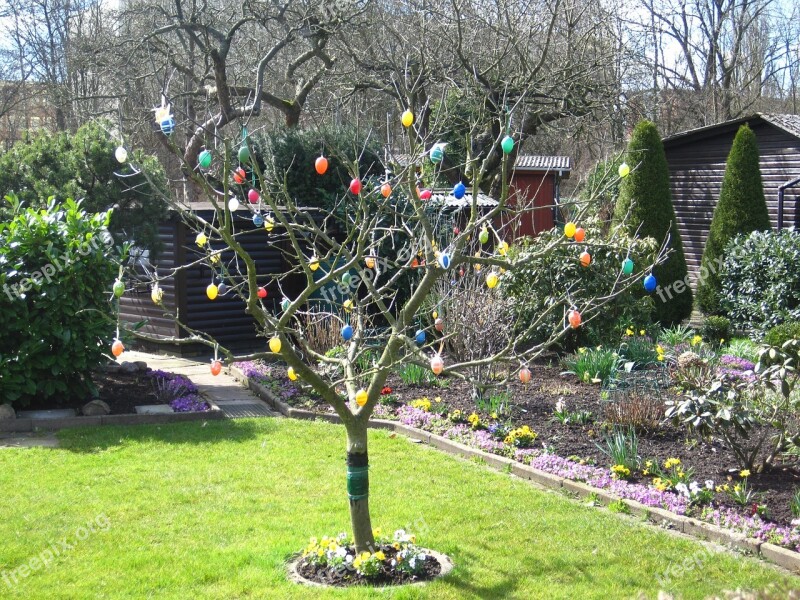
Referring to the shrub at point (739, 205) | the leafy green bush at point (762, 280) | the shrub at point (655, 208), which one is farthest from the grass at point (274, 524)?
the shrub at point (739, 205)

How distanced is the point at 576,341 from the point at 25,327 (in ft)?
21.1

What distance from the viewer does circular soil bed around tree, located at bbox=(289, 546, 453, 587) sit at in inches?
175

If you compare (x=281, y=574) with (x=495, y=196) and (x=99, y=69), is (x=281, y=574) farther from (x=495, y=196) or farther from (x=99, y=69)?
(x=99, y=69)

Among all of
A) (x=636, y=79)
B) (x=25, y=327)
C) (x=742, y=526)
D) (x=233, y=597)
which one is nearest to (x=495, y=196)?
(x=636, y=79)

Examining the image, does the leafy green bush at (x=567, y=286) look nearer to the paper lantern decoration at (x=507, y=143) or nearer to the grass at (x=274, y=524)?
the grass at (x=274, y=524)

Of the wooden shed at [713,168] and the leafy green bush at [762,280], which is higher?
the wooden shed at [713,168]

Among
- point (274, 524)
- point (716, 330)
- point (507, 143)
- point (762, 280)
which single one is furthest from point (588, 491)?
point (762, 280)

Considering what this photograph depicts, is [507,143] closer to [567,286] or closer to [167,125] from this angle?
[167,125]

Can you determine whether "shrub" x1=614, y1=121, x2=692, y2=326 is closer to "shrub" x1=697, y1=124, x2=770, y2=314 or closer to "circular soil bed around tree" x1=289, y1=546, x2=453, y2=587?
"shrub" x1=697, y1=124, x2=770, y2=314

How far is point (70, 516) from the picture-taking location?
557 cm

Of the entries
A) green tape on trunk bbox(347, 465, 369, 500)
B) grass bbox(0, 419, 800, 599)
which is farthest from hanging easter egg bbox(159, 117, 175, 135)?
grass bbox(0, 419, 800, 599)

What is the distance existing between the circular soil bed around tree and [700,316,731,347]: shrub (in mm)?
8744

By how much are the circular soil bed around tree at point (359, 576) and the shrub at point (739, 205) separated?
11.0 metres

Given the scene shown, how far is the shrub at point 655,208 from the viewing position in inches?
550
